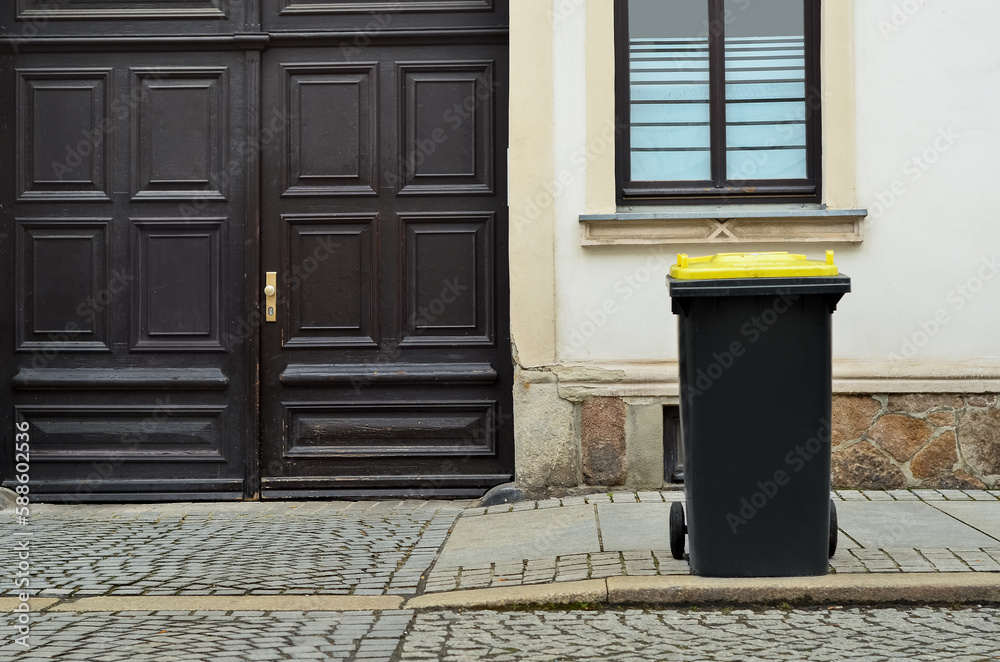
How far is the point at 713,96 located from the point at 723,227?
85 centimetres

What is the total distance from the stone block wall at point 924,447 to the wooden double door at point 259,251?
212cm

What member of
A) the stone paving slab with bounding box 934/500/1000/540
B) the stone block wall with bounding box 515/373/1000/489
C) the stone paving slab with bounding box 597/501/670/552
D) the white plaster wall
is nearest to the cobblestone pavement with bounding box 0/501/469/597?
the stone paving slab with bounding box 597/501/670/552

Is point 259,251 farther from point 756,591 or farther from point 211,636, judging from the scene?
point 756,591

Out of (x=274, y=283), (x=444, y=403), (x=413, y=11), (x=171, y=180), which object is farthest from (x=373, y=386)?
(x=413, y=11)

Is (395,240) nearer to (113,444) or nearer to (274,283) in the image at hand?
(274,283)

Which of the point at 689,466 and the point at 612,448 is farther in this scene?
the point at 612,448

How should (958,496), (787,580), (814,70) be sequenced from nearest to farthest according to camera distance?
(787,580)
(958,496)
(814,70)

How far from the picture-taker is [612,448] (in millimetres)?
6363

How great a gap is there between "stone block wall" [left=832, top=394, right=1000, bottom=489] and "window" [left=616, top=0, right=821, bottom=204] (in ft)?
4.90

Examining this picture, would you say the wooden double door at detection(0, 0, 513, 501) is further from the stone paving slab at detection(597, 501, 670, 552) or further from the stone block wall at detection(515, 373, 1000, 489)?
the stone paving slab at detection(597, 501, 670, 552)

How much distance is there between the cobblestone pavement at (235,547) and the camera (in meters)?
4.64

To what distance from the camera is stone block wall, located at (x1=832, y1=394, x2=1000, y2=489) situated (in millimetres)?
6270

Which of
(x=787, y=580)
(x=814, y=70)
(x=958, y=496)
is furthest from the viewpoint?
(x=814, y=70)

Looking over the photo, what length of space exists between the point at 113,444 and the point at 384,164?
249 centimetres
